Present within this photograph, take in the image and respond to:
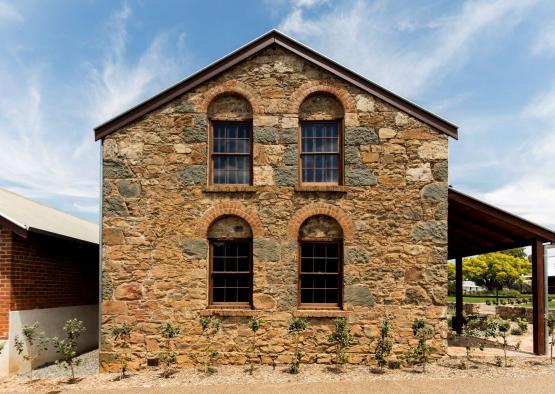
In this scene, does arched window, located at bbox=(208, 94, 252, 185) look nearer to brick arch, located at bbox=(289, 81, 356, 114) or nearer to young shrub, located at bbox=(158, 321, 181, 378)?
brick arch, located at bbox=(289, 81, 356, 114)

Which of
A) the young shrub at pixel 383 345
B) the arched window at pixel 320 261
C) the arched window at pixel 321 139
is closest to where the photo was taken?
the young shrub at pixel 383 345

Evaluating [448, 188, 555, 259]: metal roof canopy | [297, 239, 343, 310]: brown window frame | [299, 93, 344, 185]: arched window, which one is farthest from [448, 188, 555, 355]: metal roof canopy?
[297, 239, 343, 310]: brown window frame

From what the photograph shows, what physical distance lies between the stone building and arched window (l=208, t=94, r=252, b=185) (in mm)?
36

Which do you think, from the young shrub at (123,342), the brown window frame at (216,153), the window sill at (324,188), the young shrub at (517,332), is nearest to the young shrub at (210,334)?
the young shrub at (123,342)

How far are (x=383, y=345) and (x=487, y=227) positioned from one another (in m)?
5.08

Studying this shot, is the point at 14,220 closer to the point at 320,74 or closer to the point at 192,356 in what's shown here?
the point at 192,356

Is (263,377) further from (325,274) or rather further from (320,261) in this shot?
(320,261)

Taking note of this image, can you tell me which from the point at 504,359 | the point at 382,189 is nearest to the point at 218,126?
the point at 382,189

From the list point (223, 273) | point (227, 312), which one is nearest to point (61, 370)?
point (227, 312)

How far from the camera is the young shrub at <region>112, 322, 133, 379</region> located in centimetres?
986

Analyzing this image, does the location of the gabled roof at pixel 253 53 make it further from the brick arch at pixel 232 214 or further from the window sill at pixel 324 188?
the brick arch at pixel 232 214

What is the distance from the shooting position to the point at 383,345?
31.9 feet

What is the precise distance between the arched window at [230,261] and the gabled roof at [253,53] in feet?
10.9

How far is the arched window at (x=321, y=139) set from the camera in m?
10.7
